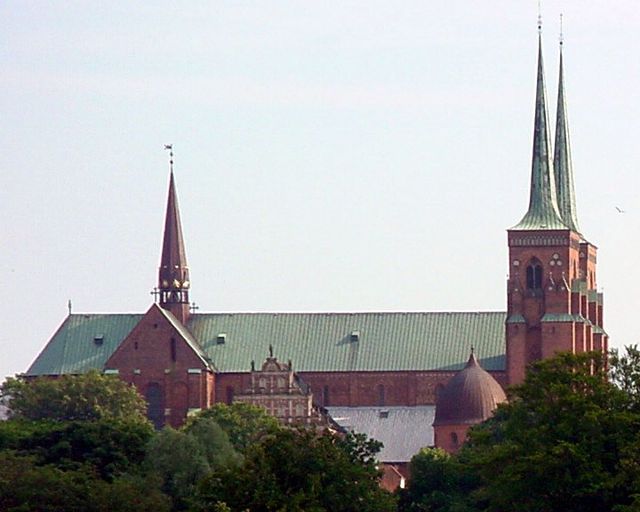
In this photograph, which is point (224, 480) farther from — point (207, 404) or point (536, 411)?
point (207, 404)

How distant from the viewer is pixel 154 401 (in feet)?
595

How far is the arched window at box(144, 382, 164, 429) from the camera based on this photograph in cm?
18038

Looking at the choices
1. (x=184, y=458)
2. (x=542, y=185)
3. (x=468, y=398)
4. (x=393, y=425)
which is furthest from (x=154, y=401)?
(x=184, y=458)

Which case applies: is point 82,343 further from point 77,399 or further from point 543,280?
point 543,280

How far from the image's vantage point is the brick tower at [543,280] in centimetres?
17562

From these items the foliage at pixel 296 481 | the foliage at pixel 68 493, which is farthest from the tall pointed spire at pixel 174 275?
the foliage at pixel 296 481

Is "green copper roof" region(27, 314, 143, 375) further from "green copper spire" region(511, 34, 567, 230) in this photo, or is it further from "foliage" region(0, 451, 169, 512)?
"foliage" region(0, 451, 169, 512)

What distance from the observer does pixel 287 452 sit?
111562 mm

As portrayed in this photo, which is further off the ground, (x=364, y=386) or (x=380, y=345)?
(x=380, y=345)

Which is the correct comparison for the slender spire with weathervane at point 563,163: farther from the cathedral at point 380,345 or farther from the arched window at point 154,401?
the arched window at point 154,401

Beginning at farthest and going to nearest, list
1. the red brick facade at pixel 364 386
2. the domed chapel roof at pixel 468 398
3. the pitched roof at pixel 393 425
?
the red brick facade at pixel 364 386 → the pitched roof at pixel 393 425 → the domed chapel roof at pixel 468 398

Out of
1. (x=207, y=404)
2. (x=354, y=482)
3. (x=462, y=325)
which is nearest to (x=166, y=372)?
(x=207, y=404)

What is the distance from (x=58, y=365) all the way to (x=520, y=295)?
25659 mm

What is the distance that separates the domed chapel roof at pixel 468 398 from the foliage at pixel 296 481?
56.8 meters
